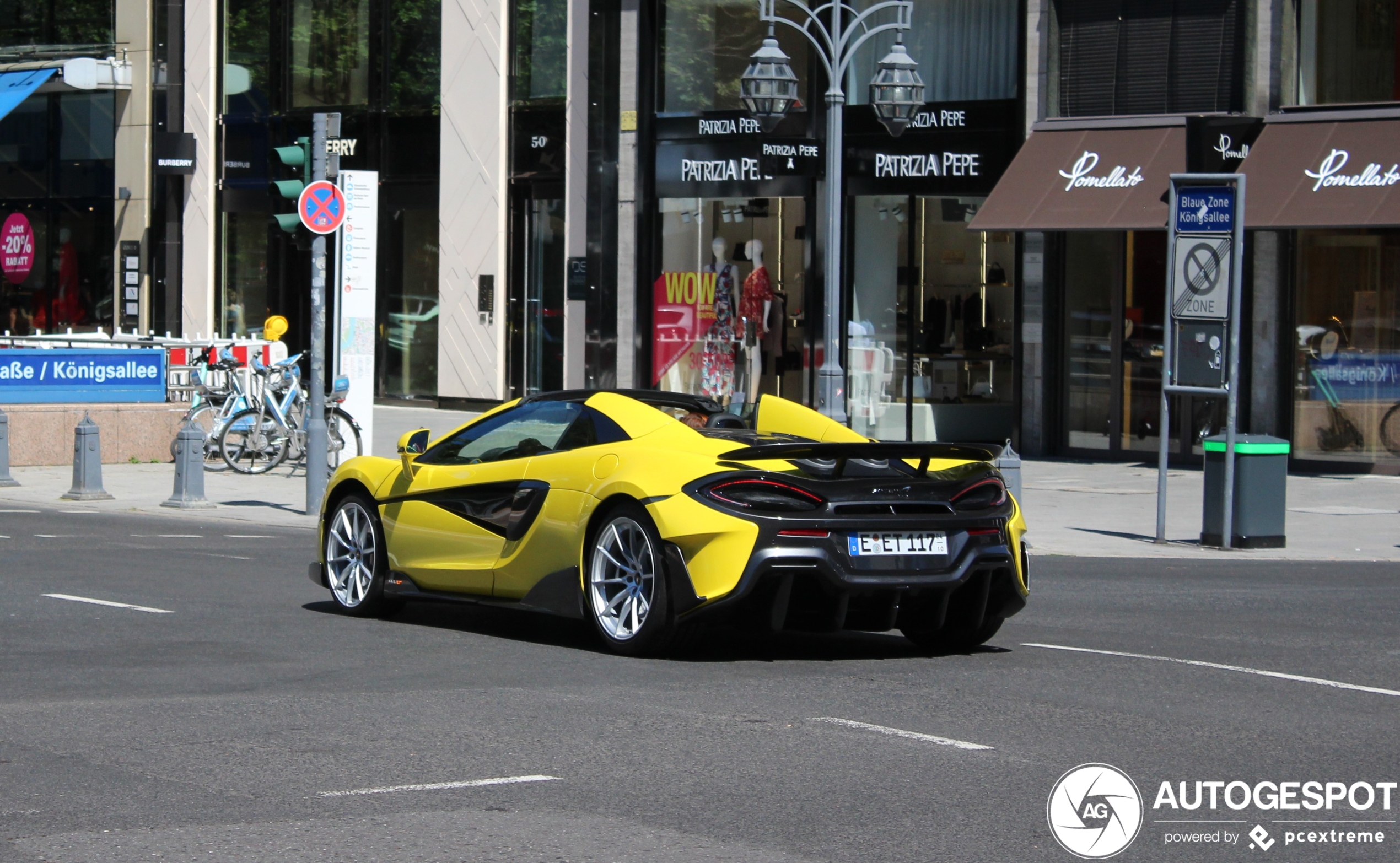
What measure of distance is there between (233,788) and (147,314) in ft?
103

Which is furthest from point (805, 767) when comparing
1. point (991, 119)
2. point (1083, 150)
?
point (991, 119)

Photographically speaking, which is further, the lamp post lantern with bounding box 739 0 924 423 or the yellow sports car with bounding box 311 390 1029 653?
the lamp post lantern with bounding box 739 0 924 423

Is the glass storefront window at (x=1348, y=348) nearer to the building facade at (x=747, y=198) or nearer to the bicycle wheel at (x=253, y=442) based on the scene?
the building facade at (x=747, y=198)

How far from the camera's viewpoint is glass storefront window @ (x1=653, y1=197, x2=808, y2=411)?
26.8 m

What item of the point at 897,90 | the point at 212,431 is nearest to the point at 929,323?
the point at 897,90

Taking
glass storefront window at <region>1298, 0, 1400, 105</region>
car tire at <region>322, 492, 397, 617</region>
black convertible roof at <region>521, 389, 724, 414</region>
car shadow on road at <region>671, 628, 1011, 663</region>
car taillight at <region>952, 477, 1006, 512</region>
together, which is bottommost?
car shadow on road at <region>671, 628, 1011, 663</region>

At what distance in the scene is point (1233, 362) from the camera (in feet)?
51.5

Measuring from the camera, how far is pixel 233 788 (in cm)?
614

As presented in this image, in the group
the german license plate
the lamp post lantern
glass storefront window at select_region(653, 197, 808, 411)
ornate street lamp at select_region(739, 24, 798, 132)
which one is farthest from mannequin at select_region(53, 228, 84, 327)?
the german license plate

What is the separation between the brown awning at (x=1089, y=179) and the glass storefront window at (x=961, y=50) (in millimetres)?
1639

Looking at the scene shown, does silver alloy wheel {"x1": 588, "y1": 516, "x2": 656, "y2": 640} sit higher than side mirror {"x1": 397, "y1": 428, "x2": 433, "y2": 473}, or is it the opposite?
side mirror {"x1": 397, "y1": 428, "x2": 433, "y2": 473}

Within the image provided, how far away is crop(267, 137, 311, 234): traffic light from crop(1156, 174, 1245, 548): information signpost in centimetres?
799

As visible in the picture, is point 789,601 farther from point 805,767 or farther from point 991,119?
point 991,119

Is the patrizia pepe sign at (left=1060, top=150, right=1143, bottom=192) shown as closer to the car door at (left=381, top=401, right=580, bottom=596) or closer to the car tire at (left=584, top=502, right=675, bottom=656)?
the car door at (left=381, top=401, right=580, bottom=596)
